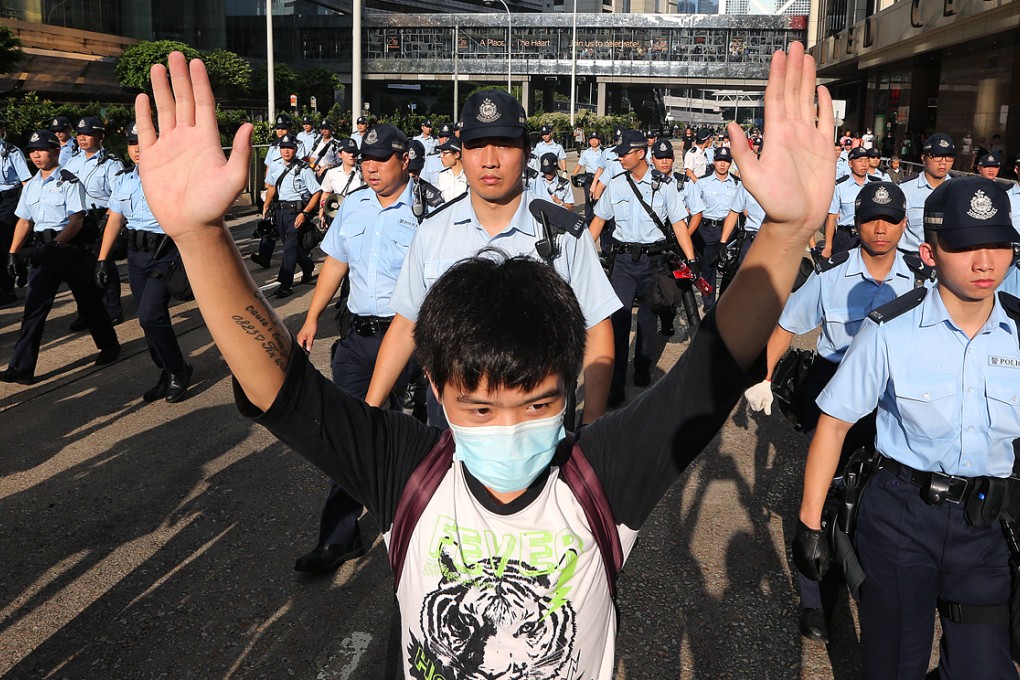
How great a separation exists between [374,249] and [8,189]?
28.5 feet

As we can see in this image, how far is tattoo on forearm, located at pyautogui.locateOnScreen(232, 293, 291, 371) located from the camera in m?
1.68

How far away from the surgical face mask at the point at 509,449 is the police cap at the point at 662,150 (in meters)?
8.66

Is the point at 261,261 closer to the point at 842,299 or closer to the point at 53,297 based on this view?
the point at 53,297

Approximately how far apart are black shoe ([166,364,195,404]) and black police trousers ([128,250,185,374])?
5 centimetres

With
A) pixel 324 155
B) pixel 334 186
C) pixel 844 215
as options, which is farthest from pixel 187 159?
pixel 324 155

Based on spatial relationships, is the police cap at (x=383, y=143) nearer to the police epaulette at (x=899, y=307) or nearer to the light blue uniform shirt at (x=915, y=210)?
the police epaulette at (x=899, y=307)

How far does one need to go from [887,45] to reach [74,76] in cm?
4323

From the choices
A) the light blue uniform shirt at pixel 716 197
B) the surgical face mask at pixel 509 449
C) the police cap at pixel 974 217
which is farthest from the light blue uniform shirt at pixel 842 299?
the light blue uniform shirt at pixel 716 197

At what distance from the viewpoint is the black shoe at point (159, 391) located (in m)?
7.59

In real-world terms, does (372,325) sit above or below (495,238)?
below

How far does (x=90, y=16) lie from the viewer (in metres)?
57.0

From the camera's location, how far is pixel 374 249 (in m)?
5.08

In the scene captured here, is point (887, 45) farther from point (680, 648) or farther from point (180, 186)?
point (180, 186)

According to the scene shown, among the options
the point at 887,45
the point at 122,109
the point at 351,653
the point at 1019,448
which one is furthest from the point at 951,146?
the point at 887,45
